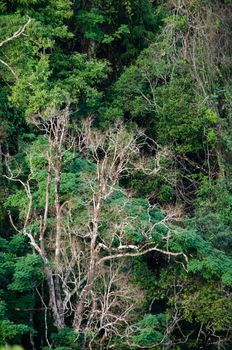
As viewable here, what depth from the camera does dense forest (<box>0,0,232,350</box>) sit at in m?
17.9

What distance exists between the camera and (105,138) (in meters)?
21.0

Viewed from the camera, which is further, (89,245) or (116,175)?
(89,245)

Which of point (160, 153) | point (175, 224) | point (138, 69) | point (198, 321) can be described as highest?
point (138, 69)

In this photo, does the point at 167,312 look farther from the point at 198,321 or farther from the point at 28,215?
the point at 28,215

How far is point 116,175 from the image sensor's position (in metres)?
17.8

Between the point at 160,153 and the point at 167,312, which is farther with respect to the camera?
the point at 160,153

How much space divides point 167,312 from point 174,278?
76 centimetres

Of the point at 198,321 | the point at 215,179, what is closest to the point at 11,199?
the point at 198,321

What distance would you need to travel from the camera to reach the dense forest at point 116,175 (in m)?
17.9

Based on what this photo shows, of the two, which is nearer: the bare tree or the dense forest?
the bare tree

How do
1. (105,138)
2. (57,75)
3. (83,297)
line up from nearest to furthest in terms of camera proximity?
(83,297) → (105,138) → (57,75)

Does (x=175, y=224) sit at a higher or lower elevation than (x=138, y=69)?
lower

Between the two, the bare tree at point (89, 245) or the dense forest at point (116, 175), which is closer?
the bare tree at point (89, 245)

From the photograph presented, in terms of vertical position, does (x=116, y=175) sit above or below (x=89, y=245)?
above
